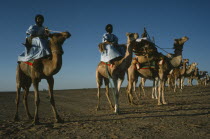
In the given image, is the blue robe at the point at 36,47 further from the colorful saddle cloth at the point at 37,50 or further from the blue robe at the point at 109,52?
the blue robe at the point at 109,52

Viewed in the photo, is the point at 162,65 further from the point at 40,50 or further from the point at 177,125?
the point at 40,50

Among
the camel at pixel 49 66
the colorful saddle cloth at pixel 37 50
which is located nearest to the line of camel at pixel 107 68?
the camel at pixel 49 66

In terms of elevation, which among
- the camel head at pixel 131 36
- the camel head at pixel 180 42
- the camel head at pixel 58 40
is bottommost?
the camel head at pixel 58 40

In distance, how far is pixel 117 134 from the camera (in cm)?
465

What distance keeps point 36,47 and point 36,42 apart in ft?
0.63

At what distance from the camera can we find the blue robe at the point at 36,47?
246 inches

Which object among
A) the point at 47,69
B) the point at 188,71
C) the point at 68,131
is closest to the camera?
the point at 68,131

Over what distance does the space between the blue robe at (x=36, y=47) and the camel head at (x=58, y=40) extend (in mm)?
478

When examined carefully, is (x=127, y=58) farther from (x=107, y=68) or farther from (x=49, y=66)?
(x=49, y=66)

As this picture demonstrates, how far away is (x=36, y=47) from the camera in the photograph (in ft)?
21.2

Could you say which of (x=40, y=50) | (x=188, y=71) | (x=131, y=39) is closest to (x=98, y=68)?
(x=131, y=39)

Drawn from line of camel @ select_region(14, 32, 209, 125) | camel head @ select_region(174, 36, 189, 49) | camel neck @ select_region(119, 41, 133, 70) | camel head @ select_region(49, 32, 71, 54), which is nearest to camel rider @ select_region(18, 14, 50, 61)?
line of camel @ select_region(14, 32, 209, 125)

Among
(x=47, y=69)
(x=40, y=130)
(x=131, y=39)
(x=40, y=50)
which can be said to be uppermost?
(x=131, y=39)

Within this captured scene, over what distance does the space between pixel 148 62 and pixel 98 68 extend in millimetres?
3740
